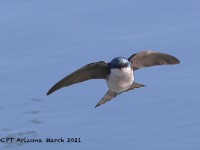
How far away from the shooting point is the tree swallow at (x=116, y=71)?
702 centimetres

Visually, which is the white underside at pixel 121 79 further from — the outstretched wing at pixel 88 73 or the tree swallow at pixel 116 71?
the outstretched wing at pixel 88 73

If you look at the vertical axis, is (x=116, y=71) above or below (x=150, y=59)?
below

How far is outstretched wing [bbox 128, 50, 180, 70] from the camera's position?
23.8 ft

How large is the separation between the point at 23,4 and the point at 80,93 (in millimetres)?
1162

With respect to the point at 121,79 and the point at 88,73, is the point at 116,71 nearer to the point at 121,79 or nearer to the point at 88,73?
the point at 121,79

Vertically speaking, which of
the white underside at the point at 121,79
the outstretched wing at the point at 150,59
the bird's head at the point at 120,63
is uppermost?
the outstretched wing at the point at 150,59

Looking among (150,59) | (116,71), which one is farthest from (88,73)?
(150,59)

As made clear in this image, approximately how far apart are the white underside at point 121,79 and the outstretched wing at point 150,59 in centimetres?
21

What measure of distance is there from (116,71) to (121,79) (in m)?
0.05

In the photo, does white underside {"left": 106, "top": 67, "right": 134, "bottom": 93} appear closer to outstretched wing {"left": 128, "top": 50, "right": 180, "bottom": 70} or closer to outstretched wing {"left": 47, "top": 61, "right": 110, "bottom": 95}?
outstretched wing {"left": 47, "top": 61, "right": 110, "bottom": 95}

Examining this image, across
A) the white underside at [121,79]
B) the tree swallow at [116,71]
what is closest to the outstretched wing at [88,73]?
the tree swallow at [116,71]

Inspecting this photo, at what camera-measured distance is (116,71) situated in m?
7.02

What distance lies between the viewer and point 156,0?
10.7 meters

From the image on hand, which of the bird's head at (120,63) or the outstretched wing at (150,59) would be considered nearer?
the bird's head at (120,63)
